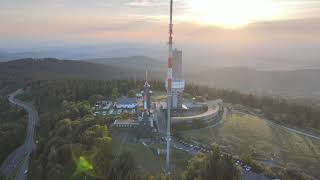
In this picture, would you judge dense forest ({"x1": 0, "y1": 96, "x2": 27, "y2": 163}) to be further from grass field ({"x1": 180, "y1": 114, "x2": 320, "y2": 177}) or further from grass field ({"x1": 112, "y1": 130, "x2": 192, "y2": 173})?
grass field ({"x1": 180, "y1": 114, "x2": 320, "y2": 177})

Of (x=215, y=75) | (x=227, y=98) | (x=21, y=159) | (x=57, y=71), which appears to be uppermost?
(x=227, y=98)

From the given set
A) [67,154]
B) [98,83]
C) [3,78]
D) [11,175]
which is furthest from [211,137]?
[3,78]

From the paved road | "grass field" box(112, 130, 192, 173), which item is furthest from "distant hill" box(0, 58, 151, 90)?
"grass field" box(112, 130, 192, 173)

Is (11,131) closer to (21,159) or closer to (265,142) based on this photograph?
(21,159)

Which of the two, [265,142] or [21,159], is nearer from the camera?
[265,142]

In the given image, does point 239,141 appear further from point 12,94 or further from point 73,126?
point 12,94

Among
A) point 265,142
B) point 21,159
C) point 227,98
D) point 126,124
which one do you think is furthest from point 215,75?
point 21,159

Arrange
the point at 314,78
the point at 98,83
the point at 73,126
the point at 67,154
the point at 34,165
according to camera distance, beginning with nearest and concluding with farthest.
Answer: the point at 67,154
the point at 34,165
the point at 73,126
the point at 98,83
the point at 314,78

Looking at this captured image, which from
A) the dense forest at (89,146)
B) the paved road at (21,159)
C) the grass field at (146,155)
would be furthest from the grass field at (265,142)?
the paved road at (21,159)
